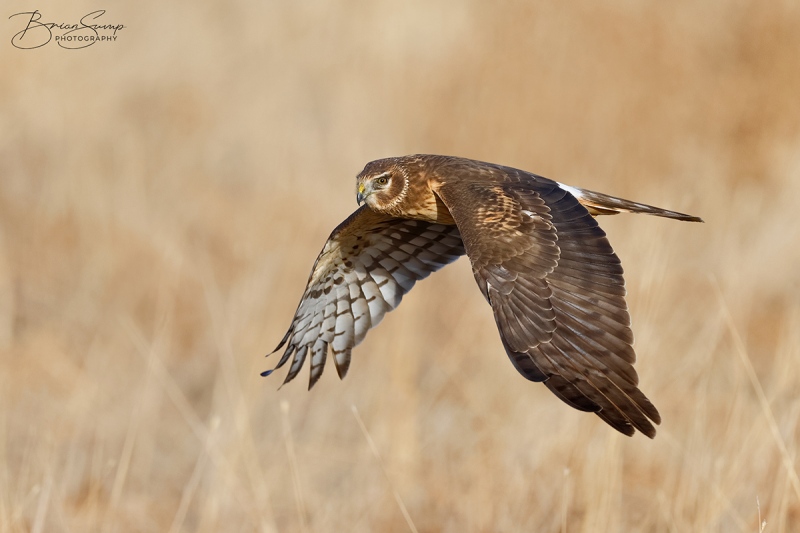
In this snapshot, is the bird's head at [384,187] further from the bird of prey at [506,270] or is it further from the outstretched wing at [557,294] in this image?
the outstretched wing at [557,294]

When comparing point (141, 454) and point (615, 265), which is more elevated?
point (615, 265)

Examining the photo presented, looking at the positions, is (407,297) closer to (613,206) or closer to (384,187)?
(384,187)

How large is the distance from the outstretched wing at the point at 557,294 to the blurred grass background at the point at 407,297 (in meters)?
0.66

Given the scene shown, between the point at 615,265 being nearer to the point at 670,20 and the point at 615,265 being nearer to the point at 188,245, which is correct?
the point at 188,245

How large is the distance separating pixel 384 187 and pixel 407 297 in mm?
2239

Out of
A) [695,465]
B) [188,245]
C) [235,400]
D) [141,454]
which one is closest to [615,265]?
[695,465]

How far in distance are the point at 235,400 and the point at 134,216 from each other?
141 inches

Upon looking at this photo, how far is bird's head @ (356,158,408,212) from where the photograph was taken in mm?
4551

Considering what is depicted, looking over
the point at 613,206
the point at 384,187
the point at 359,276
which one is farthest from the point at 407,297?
the point at 613,206

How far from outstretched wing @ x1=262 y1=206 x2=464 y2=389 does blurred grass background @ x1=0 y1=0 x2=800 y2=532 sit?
1.98ft

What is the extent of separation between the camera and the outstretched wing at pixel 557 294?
3.34m

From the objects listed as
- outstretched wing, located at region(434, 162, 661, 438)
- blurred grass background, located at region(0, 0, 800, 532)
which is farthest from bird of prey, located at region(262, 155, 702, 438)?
blurred grass background, located at region(0, 0, 800, 532)

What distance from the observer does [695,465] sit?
460 centimetres

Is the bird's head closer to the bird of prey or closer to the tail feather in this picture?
the bird of prey
